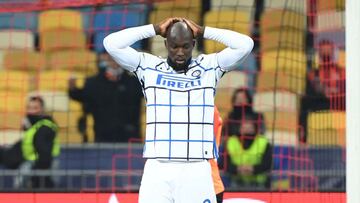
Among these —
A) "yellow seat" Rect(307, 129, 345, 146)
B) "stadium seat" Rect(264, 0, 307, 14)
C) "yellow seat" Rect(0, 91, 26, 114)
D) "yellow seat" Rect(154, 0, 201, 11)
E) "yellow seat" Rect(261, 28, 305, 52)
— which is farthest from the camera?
"yellow seat" Rect(0, 91, 26, 114)

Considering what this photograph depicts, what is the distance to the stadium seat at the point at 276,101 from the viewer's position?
27.1 feet

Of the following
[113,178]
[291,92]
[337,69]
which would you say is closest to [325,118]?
[337,69]

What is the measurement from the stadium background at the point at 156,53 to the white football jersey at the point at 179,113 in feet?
8.12

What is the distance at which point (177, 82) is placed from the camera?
4.40 m

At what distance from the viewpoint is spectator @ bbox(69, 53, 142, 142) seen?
8258 millimetres

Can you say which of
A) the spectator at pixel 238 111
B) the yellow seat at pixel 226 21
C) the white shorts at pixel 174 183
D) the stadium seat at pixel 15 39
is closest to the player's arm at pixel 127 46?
the white shorts at pixel 174 183

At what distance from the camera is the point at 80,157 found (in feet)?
26.7

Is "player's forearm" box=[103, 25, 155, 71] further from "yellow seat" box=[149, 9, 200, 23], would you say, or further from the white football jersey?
"yellow seat" box=[149, 9, 200, 23]

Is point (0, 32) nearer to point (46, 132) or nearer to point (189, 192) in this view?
point (46, 132)

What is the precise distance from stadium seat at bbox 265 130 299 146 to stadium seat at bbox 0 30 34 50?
2.10 m

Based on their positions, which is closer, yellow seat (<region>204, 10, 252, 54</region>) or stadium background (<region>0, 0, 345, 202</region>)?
stadium background (<region>0, 0, 345, 202</region>)

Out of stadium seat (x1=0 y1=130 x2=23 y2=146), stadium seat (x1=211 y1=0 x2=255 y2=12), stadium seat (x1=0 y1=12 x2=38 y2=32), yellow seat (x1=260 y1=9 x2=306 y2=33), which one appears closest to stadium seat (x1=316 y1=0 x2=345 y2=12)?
yellow seat (x1=260 y1=9 x2=306 y2=33)

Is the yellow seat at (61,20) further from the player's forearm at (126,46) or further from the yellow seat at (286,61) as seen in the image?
the player's forearm at (126,46)

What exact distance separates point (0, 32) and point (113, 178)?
1.58 m
